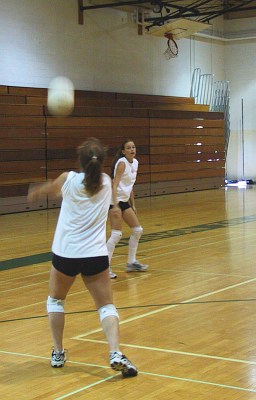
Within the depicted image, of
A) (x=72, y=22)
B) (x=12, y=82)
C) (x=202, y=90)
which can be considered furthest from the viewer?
(x=202, y=90)

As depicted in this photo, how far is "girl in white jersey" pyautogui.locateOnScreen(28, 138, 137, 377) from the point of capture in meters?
4.78

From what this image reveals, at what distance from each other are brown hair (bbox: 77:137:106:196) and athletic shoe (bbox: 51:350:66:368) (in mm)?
1222

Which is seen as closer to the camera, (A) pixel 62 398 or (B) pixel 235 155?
(A) pixel 62 398

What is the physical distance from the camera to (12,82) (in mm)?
19562

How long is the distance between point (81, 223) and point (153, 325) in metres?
1.88

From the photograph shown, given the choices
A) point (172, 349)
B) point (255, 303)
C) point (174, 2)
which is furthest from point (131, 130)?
point (172, 349)

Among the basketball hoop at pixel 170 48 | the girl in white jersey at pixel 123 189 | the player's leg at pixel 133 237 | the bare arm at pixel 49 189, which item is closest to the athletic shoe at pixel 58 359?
the bare arm at pixel 49 189

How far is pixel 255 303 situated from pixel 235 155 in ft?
74.5

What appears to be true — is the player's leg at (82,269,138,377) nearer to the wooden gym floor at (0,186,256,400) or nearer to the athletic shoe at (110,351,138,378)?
the athletic shoe at (110,351,138,378)

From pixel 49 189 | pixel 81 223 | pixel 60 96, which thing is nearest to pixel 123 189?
pixel 49 189

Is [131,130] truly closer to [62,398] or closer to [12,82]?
[12,82]

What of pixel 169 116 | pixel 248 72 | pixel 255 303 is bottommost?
pixel 255 303

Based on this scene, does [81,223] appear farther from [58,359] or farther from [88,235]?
[58,359]

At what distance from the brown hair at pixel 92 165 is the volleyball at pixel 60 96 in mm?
15086
